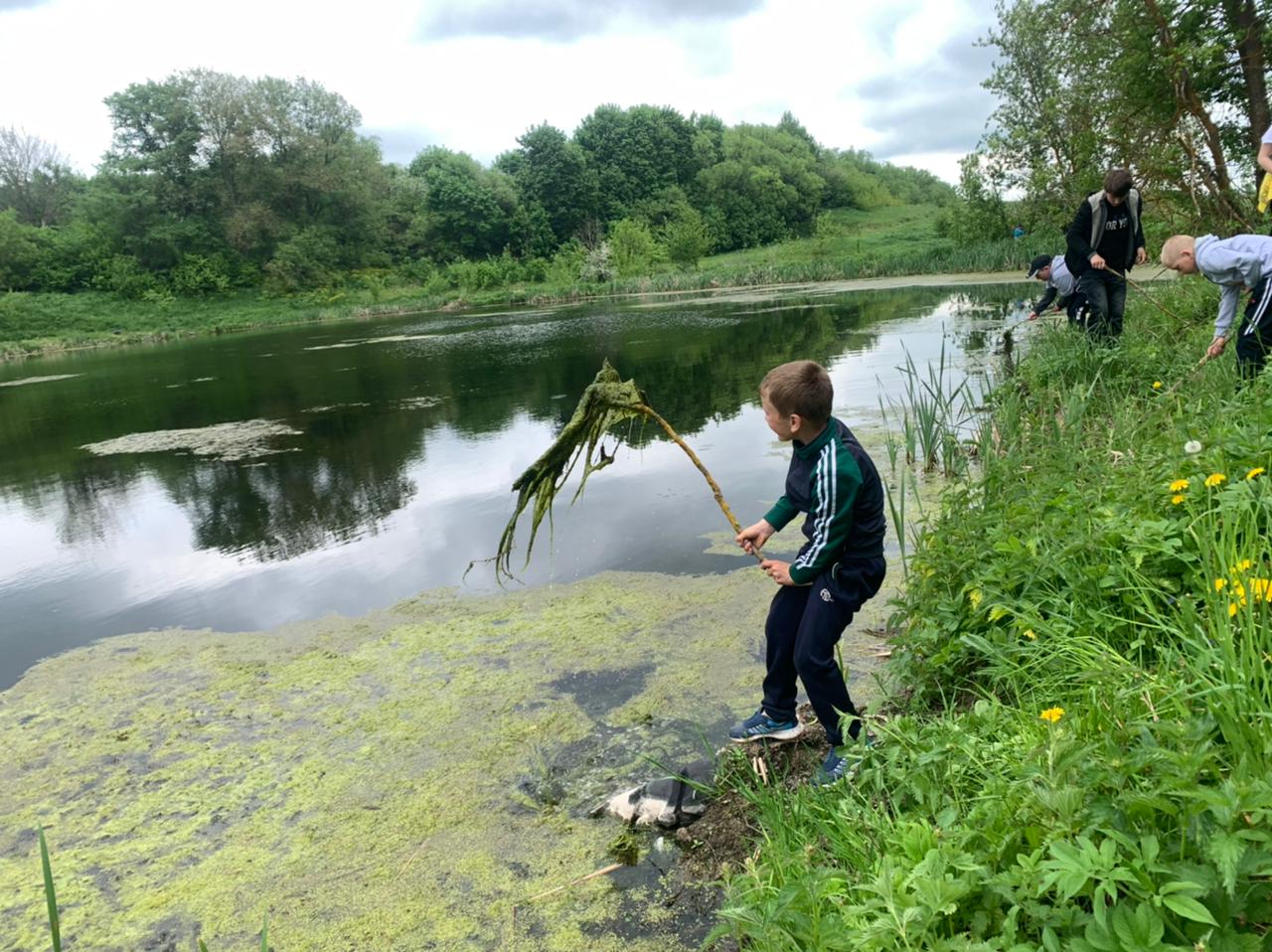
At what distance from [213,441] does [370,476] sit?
3377 mm

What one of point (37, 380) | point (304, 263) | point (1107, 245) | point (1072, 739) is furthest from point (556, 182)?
point (1072, 739)

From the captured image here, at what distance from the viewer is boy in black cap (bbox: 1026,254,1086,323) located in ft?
22.6

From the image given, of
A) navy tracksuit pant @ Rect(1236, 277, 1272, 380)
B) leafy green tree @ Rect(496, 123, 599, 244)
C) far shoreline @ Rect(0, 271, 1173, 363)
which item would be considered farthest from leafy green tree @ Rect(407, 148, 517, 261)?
navy tracksuit pant @ Rect(1236, 277, 1272, 380)

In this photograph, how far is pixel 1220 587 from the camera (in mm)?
1628

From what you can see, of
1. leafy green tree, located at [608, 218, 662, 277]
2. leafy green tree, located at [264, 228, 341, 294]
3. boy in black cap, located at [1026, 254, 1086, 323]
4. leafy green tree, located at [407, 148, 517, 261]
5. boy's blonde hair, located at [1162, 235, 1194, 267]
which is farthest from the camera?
leafy green tree, located at [407, 148, 517, 261]

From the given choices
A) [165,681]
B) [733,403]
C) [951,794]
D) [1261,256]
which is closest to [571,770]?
[951,794]

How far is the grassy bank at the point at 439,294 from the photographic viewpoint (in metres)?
29.5

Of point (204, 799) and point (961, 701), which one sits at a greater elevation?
point (961, 701)

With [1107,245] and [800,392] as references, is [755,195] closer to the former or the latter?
[1107,245]

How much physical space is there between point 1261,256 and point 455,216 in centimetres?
5622

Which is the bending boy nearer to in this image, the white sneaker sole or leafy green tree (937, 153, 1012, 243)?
the white sneaker sole

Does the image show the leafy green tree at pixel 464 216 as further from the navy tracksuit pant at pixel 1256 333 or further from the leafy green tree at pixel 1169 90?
the navy tracksuit pant at pixel 1256 333

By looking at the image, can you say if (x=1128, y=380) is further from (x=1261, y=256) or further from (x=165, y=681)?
(x=165, y=681)

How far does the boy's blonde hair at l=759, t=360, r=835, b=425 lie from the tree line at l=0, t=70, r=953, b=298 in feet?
141
